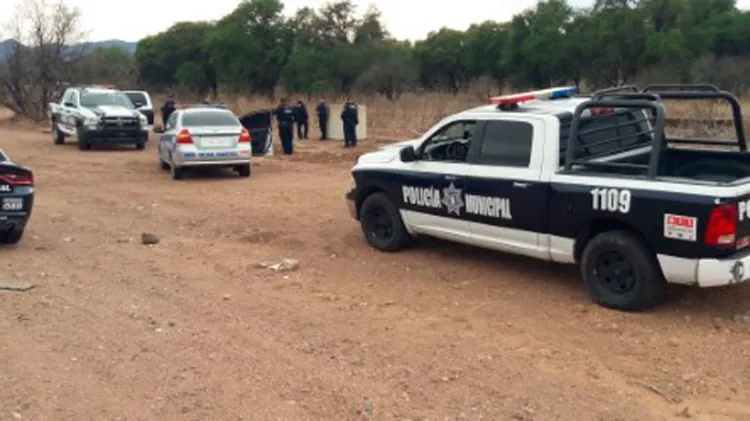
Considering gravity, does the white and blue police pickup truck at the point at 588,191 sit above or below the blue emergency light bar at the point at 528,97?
below

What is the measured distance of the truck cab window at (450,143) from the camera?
27.2ft

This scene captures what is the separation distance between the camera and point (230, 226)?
36.8ft

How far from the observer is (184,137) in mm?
16328

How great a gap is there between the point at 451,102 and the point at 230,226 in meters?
21.6

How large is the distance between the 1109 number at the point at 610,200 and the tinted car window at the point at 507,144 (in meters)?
0.86

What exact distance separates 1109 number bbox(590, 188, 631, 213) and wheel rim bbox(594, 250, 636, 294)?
1.29 feet

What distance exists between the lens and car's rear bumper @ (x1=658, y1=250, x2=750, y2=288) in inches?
242

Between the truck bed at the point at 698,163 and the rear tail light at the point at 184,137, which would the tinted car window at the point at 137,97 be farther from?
the truck bed at the point at 698,163

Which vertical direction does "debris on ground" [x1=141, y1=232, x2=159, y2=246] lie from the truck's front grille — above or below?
below

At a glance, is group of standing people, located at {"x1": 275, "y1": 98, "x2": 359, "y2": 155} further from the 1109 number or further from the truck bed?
the 1109 number

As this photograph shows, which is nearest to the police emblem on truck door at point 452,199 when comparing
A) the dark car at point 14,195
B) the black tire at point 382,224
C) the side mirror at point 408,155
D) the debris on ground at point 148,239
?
the side mirror at point 408,155

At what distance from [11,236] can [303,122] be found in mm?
18011

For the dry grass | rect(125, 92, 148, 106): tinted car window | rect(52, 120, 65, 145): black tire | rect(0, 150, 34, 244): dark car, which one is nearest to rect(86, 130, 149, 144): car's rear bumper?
rect(52, 120, 65, 145): black tire

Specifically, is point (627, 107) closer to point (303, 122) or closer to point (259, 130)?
point (259, 130)
